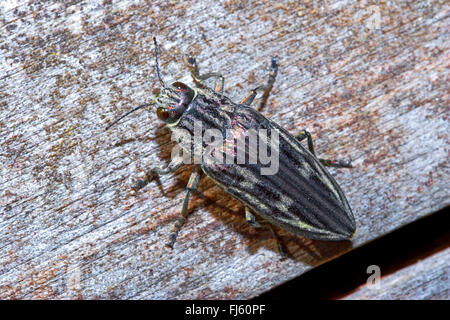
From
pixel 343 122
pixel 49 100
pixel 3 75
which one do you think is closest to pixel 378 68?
pixel 343 122

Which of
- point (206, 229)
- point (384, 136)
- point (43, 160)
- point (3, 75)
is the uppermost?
point (3, 75)

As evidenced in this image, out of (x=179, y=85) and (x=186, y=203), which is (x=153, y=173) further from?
(x=179, y=85)

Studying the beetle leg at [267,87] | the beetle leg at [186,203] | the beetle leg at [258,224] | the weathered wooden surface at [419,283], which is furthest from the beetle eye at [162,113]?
the weathered wooden surface at [419,283]

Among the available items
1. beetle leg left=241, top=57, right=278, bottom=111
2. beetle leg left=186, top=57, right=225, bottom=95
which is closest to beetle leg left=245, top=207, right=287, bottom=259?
beetle leg left=241, top=57, right=278, bottom=111

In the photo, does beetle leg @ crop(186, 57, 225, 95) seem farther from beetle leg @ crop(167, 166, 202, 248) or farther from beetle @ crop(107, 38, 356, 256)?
beetle leg @ crop(167, 166, 202, 248)

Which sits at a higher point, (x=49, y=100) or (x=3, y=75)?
(x=3, y=75)

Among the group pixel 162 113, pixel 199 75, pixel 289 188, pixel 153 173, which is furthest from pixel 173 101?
pixel 289 188

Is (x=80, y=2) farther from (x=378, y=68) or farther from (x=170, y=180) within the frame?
(x=378, y=68)
